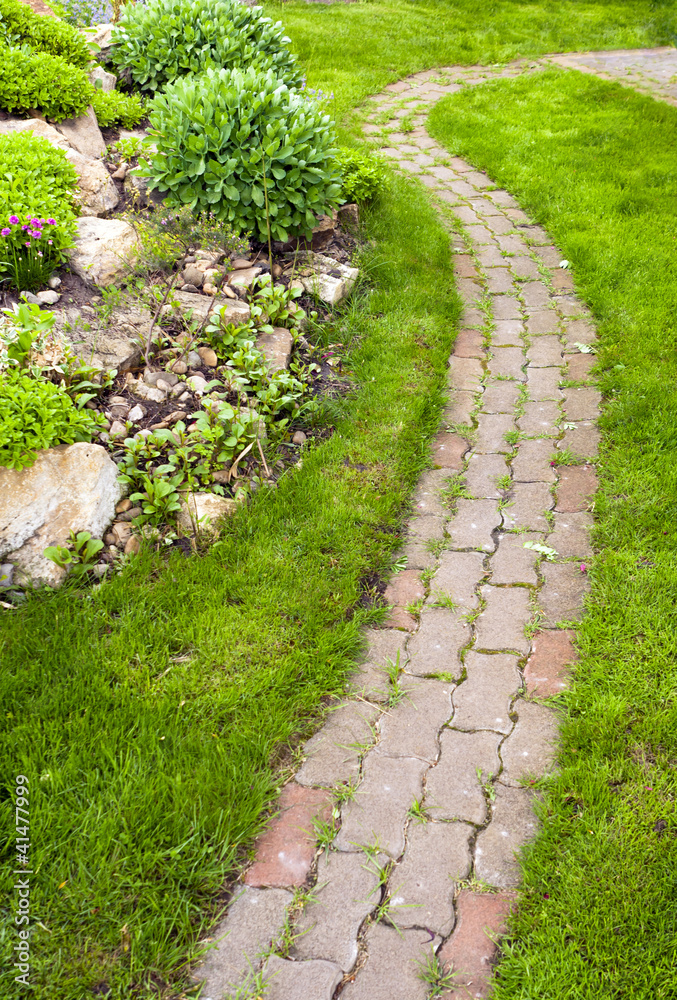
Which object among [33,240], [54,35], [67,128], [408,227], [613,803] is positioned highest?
[54,35]

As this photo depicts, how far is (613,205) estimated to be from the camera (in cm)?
665

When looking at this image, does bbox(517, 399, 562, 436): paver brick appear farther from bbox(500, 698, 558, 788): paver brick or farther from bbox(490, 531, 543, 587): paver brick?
bbox(500, 698, 558, 788): paver brick

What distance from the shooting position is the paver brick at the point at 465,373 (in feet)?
16.0

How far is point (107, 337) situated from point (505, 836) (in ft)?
10.6

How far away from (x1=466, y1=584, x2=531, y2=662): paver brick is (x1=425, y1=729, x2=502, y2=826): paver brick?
1.57 ft

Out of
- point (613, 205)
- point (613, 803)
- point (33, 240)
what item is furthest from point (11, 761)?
point (613, 205)

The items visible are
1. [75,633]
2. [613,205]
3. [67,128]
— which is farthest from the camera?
[613,205]

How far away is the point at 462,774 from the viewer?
2688 mm

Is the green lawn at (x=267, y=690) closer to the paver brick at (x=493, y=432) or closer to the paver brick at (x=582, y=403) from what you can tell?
the paver brick at (x=582, y=403)

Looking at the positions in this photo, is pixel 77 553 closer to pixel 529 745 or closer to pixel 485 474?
pixel 529 745

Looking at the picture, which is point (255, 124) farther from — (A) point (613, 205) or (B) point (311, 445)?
(A) point (613, 205)

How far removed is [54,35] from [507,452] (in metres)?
4.70

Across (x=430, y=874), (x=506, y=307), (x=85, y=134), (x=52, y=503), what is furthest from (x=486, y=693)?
(x=85, y=134)

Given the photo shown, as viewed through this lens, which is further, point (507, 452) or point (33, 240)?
point (507, 452)
